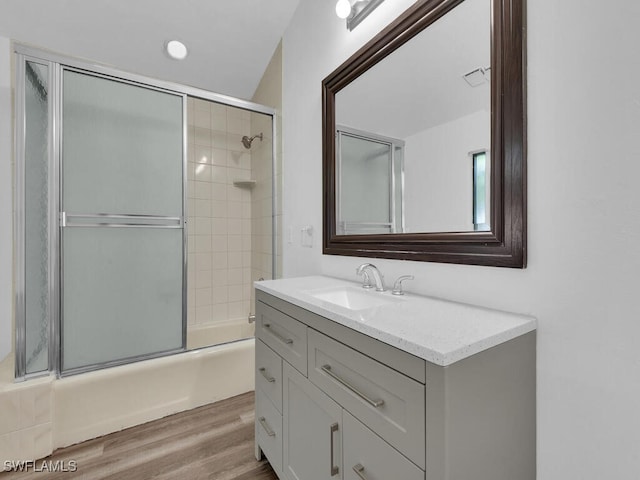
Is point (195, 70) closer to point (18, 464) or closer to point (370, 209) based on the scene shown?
point (370, 209)

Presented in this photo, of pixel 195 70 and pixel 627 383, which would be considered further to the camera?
pixel 195 70

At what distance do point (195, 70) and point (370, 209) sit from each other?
1967 mm

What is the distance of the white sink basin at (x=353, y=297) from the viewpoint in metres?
1.19

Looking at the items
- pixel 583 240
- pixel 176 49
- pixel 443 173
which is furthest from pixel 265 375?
pixel 176 49

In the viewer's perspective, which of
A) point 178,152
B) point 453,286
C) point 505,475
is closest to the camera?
point 505,475

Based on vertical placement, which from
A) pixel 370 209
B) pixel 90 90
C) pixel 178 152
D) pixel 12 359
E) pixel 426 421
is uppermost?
pixel 90 90

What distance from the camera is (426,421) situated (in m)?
0.60

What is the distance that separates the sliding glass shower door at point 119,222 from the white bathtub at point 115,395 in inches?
4.4

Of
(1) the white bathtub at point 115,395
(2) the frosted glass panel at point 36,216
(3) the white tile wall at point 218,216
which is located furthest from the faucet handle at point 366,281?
(3) the white tile wall at point 218,216

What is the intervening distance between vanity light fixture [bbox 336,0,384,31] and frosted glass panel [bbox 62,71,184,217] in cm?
114

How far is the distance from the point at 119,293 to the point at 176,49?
1.74 meters

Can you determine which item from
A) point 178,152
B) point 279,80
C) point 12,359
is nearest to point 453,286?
point 178,152

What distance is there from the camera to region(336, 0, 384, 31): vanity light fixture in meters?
1.37

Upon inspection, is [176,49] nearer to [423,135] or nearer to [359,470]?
[423,135]
